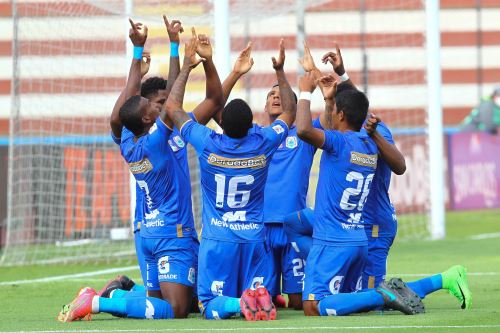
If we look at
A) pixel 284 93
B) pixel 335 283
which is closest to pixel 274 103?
pixel 284 93

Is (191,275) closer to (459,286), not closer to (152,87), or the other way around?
(152,87)

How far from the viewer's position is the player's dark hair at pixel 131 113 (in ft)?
33.1

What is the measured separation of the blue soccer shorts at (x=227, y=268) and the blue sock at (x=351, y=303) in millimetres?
633

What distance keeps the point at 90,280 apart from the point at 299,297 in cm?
402

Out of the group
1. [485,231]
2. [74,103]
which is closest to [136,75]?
[74,103]

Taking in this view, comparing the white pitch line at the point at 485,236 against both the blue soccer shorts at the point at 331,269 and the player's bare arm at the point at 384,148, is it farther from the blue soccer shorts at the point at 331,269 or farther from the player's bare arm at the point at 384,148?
the blue soccer shorts at the point at 331,269

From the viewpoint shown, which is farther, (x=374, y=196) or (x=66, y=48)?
(x=66, y=48)

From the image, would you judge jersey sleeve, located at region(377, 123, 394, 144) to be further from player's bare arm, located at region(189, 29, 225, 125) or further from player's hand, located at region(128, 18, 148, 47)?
player's hand, located at region(128, 18, 148, 47)

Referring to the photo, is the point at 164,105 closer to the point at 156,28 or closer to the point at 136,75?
the point at 136,75

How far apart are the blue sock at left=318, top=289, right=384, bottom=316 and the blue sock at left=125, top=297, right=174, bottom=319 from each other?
1295 mm

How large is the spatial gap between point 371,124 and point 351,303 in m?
1.45

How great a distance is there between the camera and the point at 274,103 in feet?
35.9

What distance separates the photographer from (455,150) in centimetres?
2866

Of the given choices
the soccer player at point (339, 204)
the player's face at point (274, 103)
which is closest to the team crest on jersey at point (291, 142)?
the player's face at point (274, 103)
